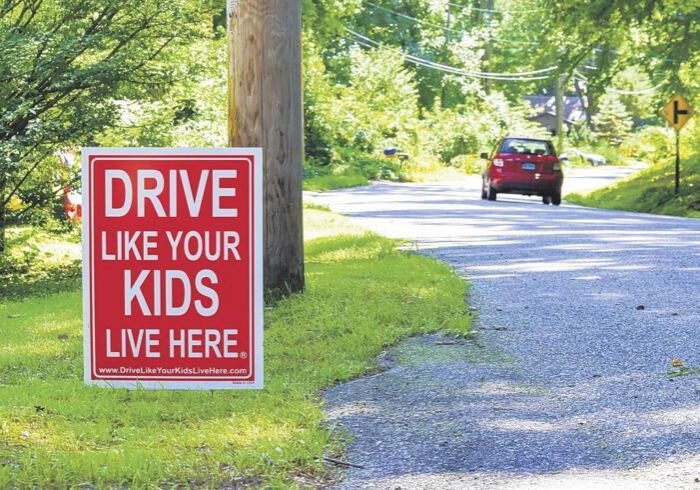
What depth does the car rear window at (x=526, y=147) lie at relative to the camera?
3003 cm

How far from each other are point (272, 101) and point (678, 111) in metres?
22.6

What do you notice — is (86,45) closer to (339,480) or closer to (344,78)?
(339,480)

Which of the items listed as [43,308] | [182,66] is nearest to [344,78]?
[182,66]

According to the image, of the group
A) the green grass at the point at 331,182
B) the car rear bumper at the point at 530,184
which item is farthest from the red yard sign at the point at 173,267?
the green grass at the point at 331,182

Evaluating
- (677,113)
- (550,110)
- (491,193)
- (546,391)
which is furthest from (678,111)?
(550,110)

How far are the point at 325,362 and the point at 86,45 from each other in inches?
255

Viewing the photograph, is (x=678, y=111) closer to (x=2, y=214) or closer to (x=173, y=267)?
(x=2, y=214)

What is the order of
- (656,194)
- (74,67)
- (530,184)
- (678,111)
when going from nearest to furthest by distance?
(74,67) < (530,184) < (678,111) < (656,194)

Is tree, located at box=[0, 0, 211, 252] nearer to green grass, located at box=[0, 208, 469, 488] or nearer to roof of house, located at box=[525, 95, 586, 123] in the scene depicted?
green grass, located at box=[0, 208, 469, 488]

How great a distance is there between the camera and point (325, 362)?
7695 mm

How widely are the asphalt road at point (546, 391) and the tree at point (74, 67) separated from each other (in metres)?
4.38

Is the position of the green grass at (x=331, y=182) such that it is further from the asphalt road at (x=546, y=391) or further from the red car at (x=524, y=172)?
the asphalt road at (x=546, y=391)

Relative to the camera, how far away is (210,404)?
653cm

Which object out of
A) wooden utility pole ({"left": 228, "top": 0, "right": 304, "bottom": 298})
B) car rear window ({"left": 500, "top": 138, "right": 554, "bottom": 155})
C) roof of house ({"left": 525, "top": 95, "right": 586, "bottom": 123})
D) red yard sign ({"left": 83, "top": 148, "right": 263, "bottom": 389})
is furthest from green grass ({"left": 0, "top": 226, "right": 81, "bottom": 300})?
roof of house ({"left": 525, "top": 95, "right": 586, "bottom": 123})
